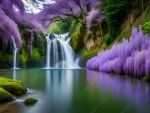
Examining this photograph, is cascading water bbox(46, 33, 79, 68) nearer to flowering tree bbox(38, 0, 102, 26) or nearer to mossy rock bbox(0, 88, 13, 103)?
flowering tree bbox(38, 0, 102, 26)

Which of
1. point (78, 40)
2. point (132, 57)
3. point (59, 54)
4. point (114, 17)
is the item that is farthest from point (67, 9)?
point (132, 57)

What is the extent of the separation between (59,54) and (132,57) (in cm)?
1850

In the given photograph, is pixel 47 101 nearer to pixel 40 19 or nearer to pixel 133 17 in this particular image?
pixel 133 17

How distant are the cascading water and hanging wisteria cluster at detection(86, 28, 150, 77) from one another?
13.0 meters

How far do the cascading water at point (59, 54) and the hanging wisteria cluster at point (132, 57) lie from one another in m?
13.0

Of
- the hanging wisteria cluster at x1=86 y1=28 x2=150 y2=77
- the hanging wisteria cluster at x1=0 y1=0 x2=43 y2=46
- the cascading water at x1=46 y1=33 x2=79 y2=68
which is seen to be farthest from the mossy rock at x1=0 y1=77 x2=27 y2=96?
the cascading water at x1=46 y1=33 x2=79 y2=68

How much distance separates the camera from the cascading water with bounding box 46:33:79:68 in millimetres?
26953

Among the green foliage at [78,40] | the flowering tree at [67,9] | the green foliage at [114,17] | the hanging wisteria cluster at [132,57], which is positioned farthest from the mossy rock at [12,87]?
the green foliage at [78,40]

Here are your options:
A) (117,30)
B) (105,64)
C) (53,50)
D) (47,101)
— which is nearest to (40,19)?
(53,50)

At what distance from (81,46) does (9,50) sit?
10.5 meters

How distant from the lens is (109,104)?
15.8ft

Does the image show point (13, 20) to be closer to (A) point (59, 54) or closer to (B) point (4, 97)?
(A) point (59, 54)

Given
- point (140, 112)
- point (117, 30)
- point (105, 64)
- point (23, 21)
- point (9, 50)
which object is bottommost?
point (140, 112)

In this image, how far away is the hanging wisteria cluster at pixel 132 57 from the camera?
9.28 m
